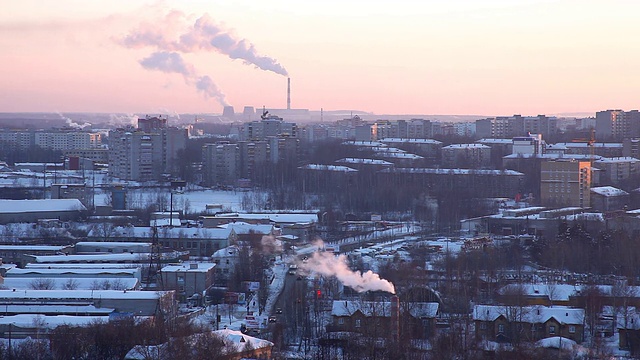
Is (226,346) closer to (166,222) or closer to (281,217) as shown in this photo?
(166,222)

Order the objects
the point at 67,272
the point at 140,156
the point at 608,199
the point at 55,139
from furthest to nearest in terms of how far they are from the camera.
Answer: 1. the point at 55,139
2. the point at 140,156
3. the point at 608,199
4. the point at 67,272

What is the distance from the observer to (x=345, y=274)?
28.9 feet

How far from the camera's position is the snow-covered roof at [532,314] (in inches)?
315

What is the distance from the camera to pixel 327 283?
9.52m

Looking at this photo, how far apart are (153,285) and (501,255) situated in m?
3.52

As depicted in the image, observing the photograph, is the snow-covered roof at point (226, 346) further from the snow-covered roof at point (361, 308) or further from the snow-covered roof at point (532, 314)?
the snow-covered roof at point (532, 314)

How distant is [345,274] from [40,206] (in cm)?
769

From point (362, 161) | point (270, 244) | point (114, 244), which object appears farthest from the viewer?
point (362, 161)

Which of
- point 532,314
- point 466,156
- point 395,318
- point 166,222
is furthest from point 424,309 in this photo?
point 466,156

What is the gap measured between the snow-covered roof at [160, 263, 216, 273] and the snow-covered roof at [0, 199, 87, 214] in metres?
5.30

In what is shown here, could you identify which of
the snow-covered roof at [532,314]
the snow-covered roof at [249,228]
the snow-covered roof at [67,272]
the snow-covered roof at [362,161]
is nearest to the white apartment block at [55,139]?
the snow-covered roof at [362,161]

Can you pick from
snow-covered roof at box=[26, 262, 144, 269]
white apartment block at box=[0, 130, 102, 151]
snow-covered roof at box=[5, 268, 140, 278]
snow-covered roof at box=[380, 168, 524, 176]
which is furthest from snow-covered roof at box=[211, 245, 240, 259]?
white apartment block at box=[0, 130, 102, 151]

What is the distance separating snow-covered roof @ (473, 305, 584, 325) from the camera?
8.00m

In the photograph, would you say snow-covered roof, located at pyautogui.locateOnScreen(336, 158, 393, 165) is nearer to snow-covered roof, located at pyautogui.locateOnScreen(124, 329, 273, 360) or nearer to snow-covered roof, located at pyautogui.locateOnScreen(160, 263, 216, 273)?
snow-covered roof, located at pyautogui.locateOnScreen(160, 263, 216, 273)
